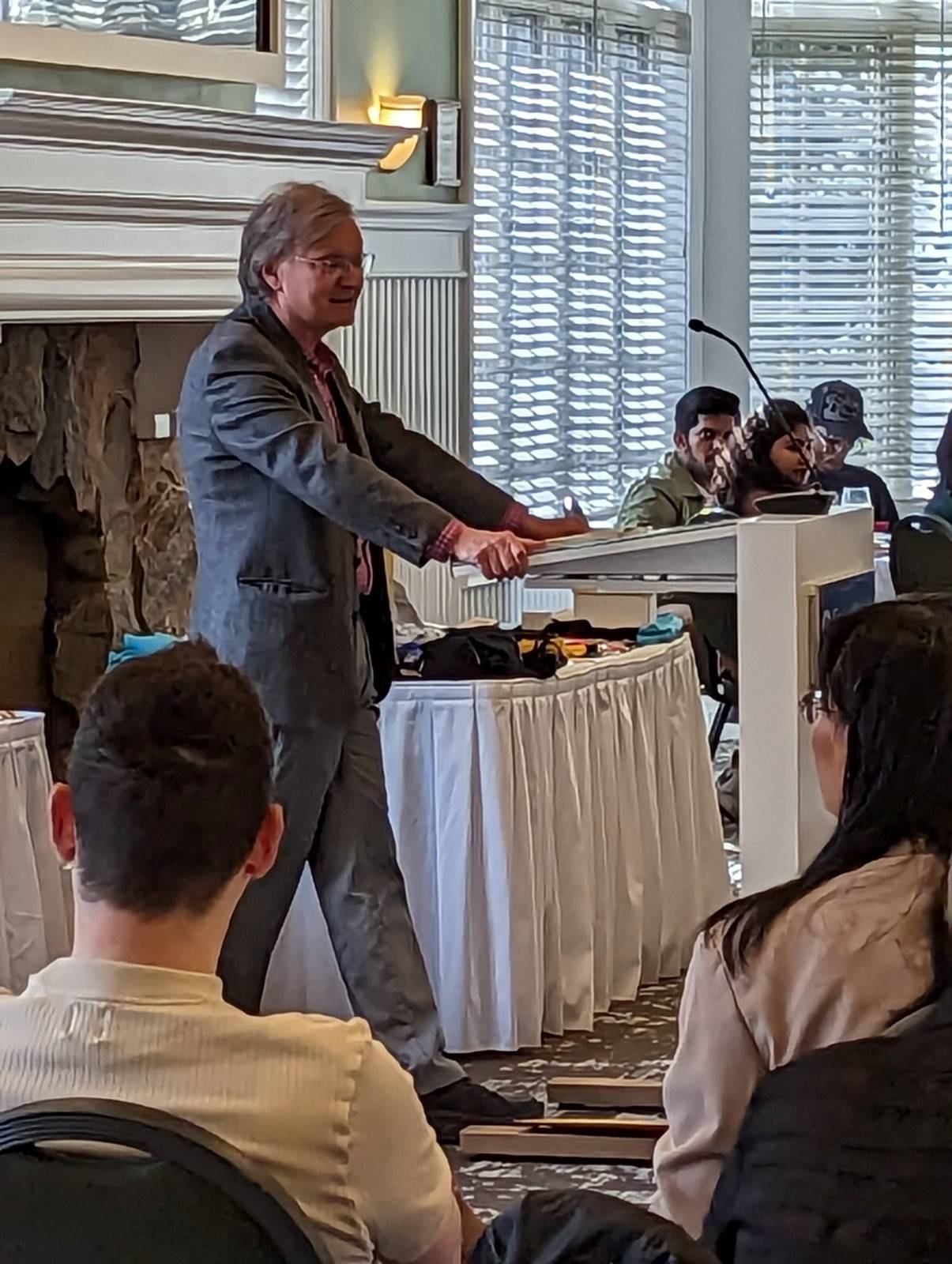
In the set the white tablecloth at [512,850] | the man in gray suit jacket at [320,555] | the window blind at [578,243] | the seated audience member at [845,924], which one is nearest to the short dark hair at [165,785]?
the seated audience member at [845,924]

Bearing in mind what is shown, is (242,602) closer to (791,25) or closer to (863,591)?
(863,591)

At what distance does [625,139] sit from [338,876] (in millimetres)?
4335

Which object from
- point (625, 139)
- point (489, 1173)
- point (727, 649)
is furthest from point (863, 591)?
point (625, 139)

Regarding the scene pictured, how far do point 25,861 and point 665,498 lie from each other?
7.91 ft

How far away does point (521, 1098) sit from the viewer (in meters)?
3.71

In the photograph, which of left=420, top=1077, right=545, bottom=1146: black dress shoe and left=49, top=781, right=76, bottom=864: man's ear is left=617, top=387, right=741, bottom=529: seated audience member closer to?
left=420, top=1077, right=545, bottom=1146: black dress shoe

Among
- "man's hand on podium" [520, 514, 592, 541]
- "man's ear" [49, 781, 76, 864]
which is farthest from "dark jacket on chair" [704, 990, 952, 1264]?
"man's hand on podium" [520, 514, 592, 541]

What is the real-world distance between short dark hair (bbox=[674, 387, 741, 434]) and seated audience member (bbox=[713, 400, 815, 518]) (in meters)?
Answer: 1.20

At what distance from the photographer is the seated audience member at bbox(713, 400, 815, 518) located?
3955 millimetres

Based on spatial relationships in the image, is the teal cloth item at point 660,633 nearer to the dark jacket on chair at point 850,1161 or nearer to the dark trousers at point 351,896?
the dark trousers at point 351,896

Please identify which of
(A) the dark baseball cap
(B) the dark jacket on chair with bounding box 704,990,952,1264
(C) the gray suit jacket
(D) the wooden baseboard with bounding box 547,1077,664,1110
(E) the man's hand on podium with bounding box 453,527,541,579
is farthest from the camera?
(A) the dark baseball cap

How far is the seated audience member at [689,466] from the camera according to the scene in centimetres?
557

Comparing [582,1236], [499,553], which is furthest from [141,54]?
[582,1236]

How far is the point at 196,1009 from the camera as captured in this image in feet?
4.69
